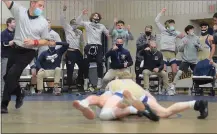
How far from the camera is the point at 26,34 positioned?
23.5 feet

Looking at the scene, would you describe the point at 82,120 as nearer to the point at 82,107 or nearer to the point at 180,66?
the point at 82,107

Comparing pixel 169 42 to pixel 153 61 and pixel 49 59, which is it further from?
pixel 49 59

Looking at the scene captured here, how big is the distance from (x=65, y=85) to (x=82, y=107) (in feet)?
29.3

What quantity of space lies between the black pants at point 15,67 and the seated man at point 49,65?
5.76 m

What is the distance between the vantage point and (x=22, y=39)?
7055 millimetres

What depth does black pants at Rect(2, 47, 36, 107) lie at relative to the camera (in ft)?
22.9

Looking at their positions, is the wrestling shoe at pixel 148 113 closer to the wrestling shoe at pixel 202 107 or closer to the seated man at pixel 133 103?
the seated man at pixel 133 103

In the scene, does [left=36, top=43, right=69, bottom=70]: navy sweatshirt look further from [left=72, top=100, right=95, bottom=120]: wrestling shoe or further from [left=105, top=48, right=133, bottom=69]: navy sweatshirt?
[left=72, top=100, right=95, bottom=120]: wrestling shoe

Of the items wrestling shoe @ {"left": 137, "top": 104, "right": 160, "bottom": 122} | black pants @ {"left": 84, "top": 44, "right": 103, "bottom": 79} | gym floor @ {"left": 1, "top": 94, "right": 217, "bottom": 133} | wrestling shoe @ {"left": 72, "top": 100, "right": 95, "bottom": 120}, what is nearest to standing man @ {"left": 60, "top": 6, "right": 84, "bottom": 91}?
black pants @ {"left": 84, "top": 44, "right": 103, "bottom": 79}

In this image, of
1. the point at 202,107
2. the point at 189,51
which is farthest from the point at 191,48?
the point at 202,107

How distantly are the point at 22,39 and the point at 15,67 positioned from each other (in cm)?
42

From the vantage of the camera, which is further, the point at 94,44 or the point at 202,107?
the point at 94,44

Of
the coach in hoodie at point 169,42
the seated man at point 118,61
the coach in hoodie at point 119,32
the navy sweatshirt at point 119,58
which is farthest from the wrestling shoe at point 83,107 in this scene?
the coach in hoodie at point 169,42

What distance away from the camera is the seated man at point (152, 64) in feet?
42.2
